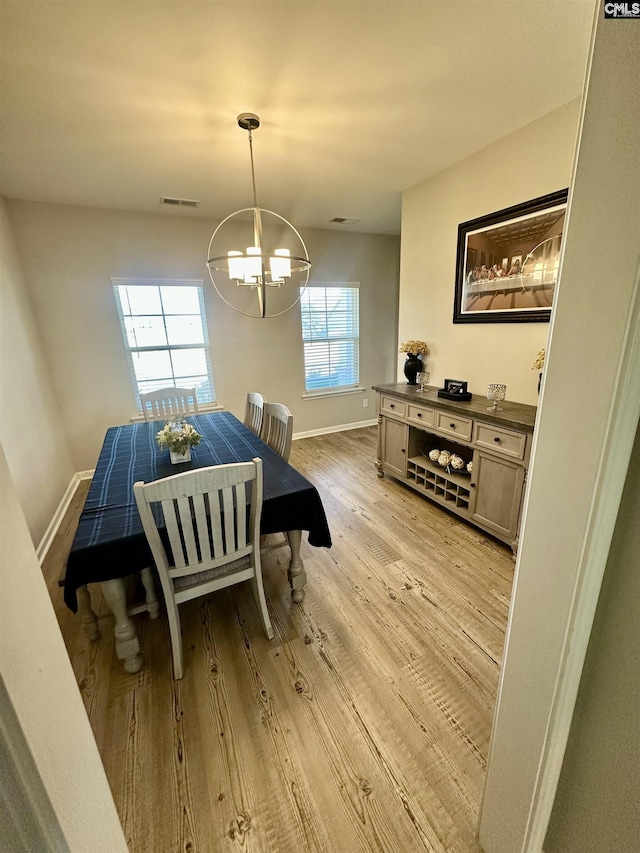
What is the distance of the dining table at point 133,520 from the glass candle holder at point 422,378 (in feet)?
5.50

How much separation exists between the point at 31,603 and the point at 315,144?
2.92 metres

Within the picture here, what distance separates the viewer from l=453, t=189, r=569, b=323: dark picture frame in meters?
2.21

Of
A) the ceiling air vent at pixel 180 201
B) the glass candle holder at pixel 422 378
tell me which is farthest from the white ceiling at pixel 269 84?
the glass candle holder at pixel 422 378

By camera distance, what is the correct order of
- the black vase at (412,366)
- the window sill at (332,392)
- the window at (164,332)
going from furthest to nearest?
1. the window sill at (332,392)
2. the window at (164,332)
3. the black vase at (412,366)

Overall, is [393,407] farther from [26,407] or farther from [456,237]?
[26,407]

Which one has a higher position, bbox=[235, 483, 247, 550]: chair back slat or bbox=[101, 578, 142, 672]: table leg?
bbox=[235, 483, 247, 550]: chair back slat

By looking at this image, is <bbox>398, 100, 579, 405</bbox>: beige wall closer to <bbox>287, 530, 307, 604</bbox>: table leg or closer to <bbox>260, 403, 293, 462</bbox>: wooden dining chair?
<bbox>260, 403, 293, 462</bbox>: wooden dining chair

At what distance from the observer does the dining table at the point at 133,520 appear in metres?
1.36

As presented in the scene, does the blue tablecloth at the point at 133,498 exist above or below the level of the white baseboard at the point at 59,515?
above

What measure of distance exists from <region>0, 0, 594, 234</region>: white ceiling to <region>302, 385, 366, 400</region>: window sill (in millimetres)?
2566

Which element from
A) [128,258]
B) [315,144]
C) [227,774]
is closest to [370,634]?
[227,774]

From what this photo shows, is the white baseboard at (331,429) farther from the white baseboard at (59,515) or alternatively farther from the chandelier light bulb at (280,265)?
the chandelier light bulb at (280,265)

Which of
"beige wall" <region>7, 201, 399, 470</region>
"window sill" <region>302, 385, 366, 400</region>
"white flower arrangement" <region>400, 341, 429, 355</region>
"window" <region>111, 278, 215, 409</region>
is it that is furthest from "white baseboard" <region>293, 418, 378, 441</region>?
"white flower arrangement" <region>400, 341, 429, 355</region>

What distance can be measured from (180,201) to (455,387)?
3097 mm
